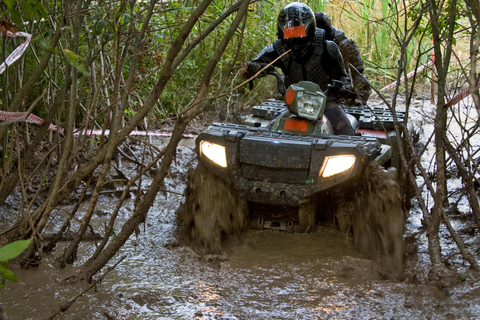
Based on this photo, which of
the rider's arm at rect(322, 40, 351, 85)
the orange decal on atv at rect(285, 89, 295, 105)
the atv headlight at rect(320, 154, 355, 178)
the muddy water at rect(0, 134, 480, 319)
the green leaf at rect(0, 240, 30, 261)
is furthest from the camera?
the rider's arm at rect(322, 40, 351, 85)

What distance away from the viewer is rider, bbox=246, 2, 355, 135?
4.53 m

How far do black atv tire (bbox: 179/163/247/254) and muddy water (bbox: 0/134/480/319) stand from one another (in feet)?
0.35

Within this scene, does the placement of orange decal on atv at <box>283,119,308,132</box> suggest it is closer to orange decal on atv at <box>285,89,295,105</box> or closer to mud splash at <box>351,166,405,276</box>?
orange decal on atv at <box>285,89,295,105</box>

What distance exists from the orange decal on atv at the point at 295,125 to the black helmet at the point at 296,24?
79 centimetres

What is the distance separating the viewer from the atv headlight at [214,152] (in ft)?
12.1

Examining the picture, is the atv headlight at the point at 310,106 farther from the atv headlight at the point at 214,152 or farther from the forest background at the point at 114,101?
the atv headlight at the point at 214,152

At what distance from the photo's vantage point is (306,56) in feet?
16.4

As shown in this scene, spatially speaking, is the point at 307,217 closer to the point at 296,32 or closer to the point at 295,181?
the point at 295,181

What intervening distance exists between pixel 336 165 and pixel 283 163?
32cm

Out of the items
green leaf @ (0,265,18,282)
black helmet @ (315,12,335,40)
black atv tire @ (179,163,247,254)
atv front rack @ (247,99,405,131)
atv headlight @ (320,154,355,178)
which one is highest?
black helmet @ (315,12,335,40)

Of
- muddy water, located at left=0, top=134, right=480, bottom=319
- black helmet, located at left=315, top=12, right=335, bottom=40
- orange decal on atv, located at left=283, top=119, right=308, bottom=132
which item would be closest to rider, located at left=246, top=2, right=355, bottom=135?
orange decal on atv, located at left=283, top=119, right=308, bottom=132

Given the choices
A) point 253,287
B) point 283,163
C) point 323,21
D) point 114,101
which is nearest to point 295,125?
point 283,163

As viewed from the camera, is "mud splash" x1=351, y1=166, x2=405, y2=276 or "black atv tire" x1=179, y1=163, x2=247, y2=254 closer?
"mud splash" x1=351, y1=166, x2=405, y2=276

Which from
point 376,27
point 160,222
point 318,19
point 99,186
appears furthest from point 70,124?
point 376,27
